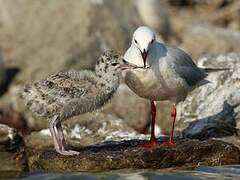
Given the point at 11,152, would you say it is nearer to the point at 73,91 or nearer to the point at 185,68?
the point at 73,91

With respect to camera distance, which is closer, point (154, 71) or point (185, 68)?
point (154, 71)

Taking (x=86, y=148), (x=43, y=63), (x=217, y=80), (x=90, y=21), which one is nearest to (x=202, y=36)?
(x=90, y=21)

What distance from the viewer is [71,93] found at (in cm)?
942

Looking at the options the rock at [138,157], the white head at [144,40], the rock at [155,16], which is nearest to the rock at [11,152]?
the rock at [138,157]

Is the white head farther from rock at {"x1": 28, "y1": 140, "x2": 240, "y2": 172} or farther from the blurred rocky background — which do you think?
the blurred rocky background

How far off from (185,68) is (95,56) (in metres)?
8.29

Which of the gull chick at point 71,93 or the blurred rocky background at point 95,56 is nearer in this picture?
the gull chick at point 71,93

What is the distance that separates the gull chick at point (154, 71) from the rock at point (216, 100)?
5.33 feet

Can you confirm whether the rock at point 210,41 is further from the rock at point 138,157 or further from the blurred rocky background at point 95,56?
the rock at point 138,157

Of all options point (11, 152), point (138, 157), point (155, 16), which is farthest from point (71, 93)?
point (155, 16)

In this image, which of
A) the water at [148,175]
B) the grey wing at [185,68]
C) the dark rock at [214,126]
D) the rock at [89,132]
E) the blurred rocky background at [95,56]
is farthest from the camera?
the blurred rocky background at [95,56]

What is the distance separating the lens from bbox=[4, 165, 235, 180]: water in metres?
8.59

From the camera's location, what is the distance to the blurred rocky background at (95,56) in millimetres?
12492

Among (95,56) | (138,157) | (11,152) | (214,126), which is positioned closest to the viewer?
(138,157)
